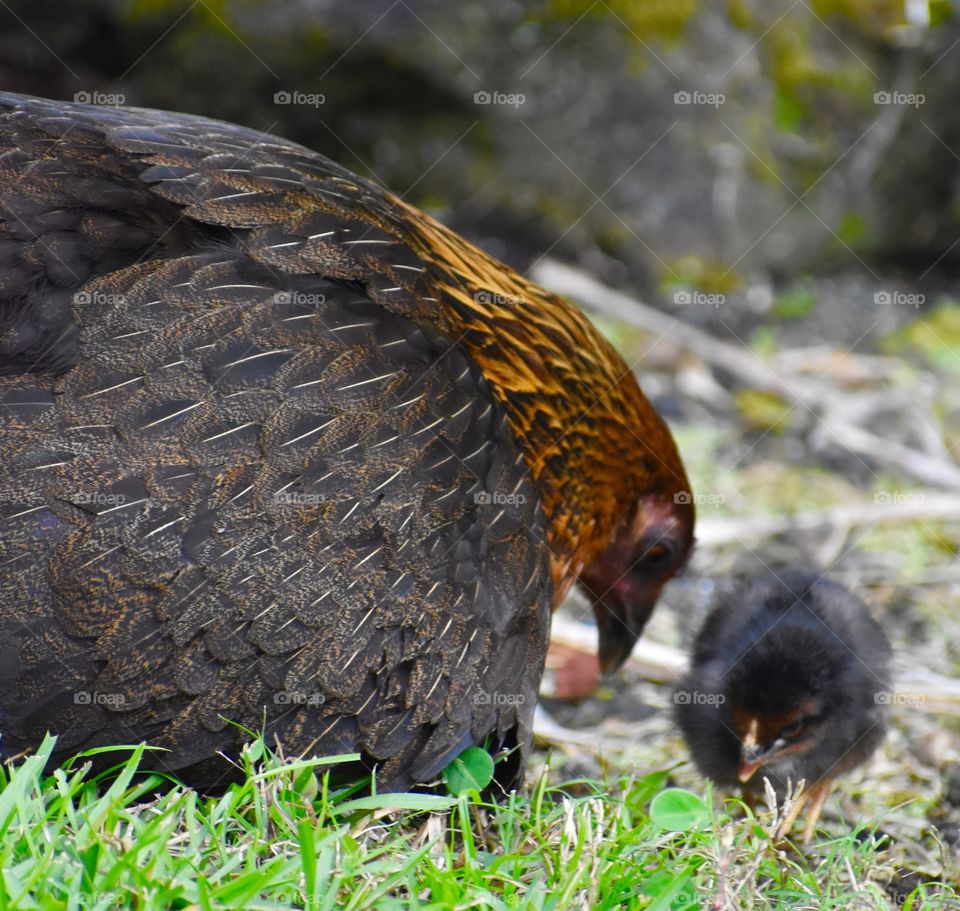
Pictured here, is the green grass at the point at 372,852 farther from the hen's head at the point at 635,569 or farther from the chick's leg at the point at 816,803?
the hen's head at the point at 635,569

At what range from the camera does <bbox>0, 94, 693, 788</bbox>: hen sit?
3018 mm

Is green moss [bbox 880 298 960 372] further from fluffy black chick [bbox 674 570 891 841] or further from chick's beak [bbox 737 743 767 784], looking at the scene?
chick's beak [bbox 737 743 767 784]

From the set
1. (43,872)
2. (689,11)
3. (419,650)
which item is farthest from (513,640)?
(689,11)

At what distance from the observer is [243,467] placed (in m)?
3.13

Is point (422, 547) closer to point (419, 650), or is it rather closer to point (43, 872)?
point (419, 650)

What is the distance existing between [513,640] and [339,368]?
0.94 meters

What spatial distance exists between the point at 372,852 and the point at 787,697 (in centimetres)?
184

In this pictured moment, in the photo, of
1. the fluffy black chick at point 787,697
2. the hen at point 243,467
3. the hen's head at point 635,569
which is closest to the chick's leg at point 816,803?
the fluffy black chick at point 787,697

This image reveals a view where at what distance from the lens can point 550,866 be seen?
2.89 metres

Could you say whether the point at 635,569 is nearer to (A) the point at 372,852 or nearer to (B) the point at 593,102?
(A) the point at 372,852

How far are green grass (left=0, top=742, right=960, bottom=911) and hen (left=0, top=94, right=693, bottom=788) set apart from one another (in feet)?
0.66

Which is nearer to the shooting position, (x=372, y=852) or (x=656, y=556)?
(x=372, y=852)

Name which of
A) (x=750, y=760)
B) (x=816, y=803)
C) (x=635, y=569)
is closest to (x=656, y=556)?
(x=635, y=569)

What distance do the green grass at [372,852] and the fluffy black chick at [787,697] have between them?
1.97 feet
